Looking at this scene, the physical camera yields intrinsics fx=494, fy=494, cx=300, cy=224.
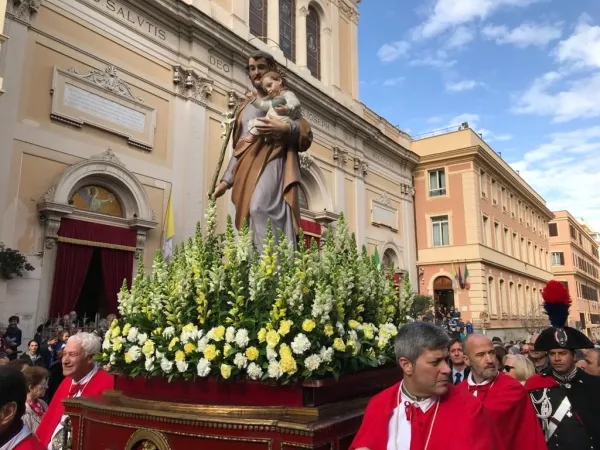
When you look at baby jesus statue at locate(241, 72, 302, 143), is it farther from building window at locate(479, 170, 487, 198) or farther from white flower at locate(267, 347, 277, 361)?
building window at locate(479, 170, 487, 198)

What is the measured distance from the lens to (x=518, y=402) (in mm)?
2947

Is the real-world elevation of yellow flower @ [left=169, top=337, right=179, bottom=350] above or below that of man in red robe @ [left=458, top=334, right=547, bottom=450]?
above

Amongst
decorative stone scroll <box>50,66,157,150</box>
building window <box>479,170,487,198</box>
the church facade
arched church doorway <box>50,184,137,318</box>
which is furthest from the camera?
building window <box>479,170,487,198</box>

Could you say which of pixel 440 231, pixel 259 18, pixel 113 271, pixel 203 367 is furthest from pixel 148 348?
pixel 440 231

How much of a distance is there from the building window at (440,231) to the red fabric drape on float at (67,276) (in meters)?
21.2

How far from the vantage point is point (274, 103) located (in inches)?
172

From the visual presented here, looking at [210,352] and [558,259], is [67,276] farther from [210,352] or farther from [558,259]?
[558,259]

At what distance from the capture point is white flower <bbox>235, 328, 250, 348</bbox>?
286 cm

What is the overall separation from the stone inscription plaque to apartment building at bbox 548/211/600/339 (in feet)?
157

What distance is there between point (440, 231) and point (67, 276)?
71.9 ft

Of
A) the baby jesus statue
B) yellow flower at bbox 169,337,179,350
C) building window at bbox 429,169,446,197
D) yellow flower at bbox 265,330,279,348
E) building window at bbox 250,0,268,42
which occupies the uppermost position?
building window at bbox 250,0,268,42

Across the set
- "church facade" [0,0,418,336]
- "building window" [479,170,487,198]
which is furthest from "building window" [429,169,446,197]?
"church facade" [0,0,418,336]

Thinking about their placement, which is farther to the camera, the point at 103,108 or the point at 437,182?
the point at 437,182

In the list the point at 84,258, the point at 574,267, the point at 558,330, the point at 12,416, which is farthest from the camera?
the point at 574,267
